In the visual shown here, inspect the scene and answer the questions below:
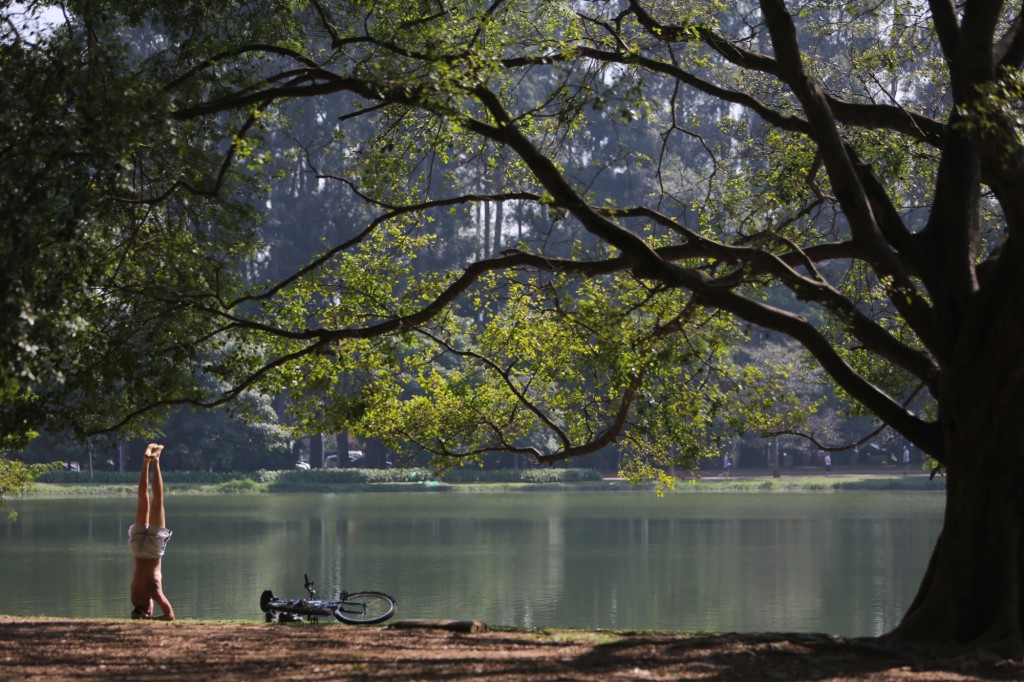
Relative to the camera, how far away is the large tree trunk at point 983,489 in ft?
29.1

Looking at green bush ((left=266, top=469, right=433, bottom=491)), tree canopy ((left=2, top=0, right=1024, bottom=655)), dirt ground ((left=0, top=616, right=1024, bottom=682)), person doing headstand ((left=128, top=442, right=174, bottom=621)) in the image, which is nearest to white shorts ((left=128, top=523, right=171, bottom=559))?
person doing headstand ((left=128, top=442, right=174, bottom=621))

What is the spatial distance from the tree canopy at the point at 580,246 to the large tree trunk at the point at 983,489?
2cm

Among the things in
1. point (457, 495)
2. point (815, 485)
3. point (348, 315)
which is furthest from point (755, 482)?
point (348, 315)

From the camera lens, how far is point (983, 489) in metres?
A: 9.01

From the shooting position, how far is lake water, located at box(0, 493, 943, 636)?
18.7 meters

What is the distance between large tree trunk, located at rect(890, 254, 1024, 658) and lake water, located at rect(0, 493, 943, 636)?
27.6ft

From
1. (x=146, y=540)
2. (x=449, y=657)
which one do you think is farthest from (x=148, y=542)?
(x=449, y=657)

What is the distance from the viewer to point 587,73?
430 inches

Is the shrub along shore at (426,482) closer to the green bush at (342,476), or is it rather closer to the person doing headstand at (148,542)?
the green bush at (342,476)

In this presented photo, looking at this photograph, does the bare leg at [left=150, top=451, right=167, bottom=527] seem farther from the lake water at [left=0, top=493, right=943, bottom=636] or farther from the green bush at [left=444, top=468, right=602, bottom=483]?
the green bush at [left=444, top=468, right=602, bottom=483]

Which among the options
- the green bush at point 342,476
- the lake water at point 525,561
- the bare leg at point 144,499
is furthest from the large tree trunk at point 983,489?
the green bush at point 342,476

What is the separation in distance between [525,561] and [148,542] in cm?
1305

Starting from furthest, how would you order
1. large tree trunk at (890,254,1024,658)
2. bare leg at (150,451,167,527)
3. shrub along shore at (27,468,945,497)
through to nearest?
shrub along shore at (27,468,945,497) → bare leg at (150,451,167,527) → large tree trunk at (890,254,1024,658)

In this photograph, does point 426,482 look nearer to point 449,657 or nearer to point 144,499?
point 144,499
